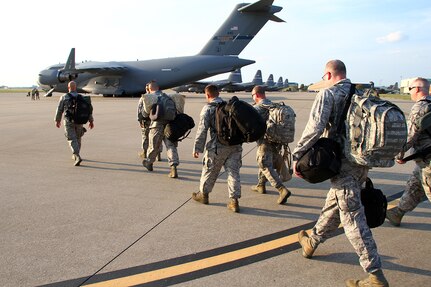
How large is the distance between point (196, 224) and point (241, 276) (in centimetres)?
142

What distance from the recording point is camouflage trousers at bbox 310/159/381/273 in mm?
3160

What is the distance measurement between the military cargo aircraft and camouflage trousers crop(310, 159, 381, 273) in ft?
94.2

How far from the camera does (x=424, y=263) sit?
11.9ft

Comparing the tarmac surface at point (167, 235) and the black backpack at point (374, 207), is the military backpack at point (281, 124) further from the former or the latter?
the black backpack at point (374, 207)

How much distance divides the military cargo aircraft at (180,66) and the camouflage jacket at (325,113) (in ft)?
93.4

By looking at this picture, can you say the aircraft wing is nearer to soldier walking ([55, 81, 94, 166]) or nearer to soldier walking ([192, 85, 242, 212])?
soldier walking ([55, 81, 94, 166])

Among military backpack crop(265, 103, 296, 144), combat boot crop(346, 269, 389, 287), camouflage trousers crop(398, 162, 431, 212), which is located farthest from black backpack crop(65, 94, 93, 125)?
combat boot crop(346, 269, 389, 287)

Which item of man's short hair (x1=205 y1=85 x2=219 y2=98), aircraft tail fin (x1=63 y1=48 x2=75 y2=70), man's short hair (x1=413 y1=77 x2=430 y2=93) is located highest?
aircraft tail fin (x1=63 y1=48 x2=75 y2=70)

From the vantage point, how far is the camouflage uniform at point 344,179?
319 centimetres

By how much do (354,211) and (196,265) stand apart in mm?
1581

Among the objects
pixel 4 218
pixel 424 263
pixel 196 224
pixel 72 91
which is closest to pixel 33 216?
pixel 4 218

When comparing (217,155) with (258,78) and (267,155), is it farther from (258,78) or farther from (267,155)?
(258,78)

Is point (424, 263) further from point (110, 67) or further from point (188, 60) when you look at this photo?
point (110, 67)

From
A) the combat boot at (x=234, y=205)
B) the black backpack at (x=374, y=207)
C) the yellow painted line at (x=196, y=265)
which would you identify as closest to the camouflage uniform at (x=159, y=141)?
the combat boot at (x=234, y=205)
